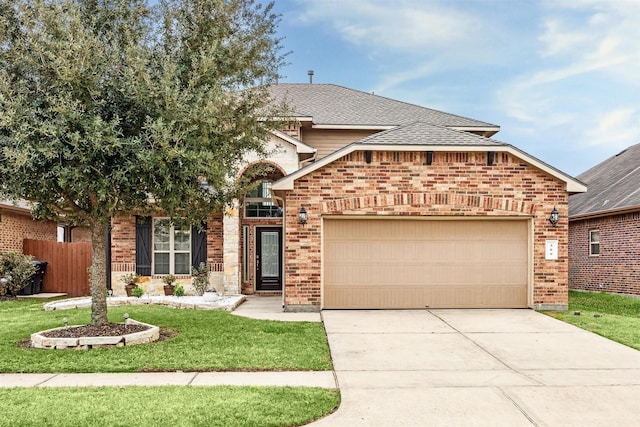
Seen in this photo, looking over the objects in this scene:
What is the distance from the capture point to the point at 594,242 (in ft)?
57.3

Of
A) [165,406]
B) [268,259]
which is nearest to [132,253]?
[268,259]

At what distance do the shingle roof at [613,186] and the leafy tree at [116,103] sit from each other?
40.6 ft

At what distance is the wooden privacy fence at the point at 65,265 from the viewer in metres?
17.1

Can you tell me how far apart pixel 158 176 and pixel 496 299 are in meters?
8.12

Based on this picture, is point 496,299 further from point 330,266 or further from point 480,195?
point 330,266

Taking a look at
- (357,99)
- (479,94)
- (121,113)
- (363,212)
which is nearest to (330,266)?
(363,212)

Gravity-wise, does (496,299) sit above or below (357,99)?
below

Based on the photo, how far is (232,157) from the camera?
9586 millimetres

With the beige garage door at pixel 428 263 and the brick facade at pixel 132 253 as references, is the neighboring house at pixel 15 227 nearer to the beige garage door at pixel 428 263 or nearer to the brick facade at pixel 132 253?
the brick facade at pixel 132 253

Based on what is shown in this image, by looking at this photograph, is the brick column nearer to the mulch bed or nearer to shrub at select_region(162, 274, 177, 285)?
shrub at select_region(162, 274, 177, 285)

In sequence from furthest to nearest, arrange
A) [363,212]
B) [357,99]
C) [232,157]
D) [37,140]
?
[357,99], [363,212], [232,157], [37,140]

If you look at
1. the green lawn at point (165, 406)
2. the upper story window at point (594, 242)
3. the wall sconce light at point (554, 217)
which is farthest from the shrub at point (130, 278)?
the upper story window at point (594, 242)

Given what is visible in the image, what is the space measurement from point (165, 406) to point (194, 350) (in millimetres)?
2714

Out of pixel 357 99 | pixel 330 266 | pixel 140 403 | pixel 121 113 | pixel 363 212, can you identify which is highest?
pixel 357 99
